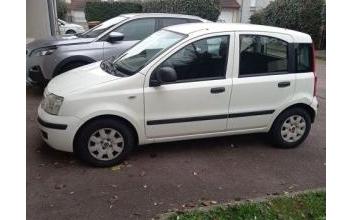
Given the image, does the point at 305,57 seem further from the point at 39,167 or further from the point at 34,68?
the point at 34,68

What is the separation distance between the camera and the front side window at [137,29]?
27.8 ft

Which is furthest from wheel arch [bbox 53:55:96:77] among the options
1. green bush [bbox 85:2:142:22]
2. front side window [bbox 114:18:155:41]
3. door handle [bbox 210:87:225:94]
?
green bush [bbox 85:2:142:22]

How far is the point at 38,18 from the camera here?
1309cm

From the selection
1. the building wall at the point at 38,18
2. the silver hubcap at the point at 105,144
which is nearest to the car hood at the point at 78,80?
the silver hubcap at the point at 105,144

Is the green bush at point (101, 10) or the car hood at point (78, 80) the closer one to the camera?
the car hood at point (78, 80)

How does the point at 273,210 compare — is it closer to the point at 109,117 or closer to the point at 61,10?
the point at 109,117

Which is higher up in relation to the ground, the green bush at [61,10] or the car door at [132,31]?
the green bush at [61,10]

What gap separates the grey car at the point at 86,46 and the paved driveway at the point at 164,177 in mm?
2060

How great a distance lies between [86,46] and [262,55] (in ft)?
12.6

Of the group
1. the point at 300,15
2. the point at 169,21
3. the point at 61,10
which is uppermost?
the point at 61,10

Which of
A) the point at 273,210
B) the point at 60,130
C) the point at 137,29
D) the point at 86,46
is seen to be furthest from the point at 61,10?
the point at 273,210

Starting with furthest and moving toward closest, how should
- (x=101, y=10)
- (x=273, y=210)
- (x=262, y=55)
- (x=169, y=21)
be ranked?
(x=101, y=10)
(x=169, y=21)
(x=262, y=55)
(x=273, y=210)

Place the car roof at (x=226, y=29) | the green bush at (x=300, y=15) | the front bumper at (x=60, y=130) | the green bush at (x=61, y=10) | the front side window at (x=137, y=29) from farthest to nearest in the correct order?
the green bush at (x=61, y=10) → the green bush at (x=300, y=15) → the front side window at (x=137, y=29) → the car roof at (x=226, y=29) → the front bumper at (x=60, y=130)

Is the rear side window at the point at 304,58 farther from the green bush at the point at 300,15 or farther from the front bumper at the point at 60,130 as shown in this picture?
the green bush at the point at 300,15
